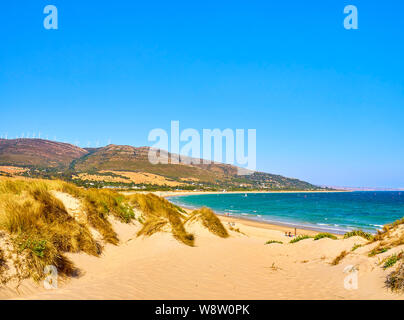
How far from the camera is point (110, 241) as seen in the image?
34.1 ft

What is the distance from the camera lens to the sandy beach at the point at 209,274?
5391mm

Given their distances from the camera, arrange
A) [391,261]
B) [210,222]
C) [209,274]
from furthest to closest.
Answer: [210,222] < [209,274] < [391,261]

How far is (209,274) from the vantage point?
7184mm

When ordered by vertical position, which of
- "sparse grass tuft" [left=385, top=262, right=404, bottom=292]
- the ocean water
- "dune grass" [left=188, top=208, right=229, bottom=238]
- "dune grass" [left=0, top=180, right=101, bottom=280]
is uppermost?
"dune grass" [left=0, top=180, right=101, bottom=280]

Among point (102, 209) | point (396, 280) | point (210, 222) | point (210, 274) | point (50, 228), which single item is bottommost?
point (210, 222)

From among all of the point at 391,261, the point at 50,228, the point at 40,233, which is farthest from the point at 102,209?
the point at 391,261

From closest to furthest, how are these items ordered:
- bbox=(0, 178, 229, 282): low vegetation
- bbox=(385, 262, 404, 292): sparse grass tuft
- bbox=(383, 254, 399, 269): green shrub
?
bbox=(385, 262, 404, 292): sparse grass tuft < bbox=(0, 178, 229, 282): low vegetation < bbox=(383, 254, 399, 269): green shrub

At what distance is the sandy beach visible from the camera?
212 inches

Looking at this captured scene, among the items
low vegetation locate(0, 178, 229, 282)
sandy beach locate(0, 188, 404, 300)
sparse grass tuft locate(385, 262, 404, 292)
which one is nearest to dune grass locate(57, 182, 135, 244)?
low vegetation locate(0, 178, 229, 282)

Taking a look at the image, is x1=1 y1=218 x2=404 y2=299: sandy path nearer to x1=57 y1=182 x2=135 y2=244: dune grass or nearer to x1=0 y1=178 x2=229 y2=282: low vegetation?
x1=0 y1=178 x2=229 y2=282: low vegetation

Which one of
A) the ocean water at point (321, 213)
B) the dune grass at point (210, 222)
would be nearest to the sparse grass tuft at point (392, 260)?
the dune grass at point (210, 222)

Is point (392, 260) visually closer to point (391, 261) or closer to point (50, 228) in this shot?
point (391, 261)

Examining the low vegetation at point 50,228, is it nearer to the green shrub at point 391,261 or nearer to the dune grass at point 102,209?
the dune grass at point 102,209
